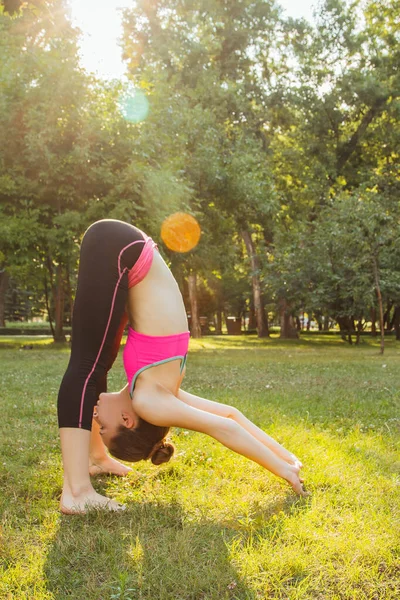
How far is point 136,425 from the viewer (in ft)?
12.0

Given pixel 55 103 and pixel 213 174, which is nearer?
pixel 55 103

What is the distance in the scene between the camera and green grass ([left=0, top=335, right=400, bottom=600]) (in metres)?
2.71

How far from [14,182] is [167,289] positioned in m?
16.9

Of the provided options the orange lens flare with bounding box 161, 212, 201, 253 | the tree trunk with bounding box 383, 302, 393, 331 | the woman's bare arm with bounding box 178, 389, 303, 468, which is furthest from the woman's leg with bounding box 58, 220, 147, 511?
the tree trunk with bounding box 383, 302, 393, 331

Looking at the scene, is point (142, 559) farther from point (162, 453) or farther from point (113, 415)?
point (113, 415)

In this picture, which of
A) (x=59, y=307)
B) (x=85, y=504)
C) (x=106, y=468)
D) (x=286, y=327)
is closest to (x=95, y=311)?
(x=85, y=504)

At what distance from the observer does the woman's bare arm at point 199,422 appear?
11.6ft

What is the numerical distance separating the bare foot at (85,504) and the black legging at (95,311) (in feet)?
1.40

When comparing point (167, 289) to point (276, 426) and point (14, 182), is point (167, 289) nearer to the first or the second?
point (276, 426)

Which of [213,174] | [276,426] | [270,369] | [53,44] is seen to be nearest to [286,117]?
[213,174]

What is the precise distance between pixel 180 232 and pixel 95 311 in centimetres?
1783

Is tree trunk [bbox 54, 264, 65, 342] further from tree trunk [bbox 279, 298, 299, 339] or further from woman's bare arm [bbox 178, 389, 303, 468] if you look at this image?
woman's bare arm [bbox 178, 389, 303, 468]

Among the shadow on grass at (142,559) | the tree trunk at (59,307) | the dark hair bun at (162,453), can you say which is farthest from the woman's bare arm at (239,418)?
the tree trunk at (59,307)

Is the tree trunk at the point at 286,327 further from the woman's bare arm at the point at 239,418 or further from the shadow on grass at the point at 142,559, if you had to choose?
the shadow on grass at the point at 142,559
